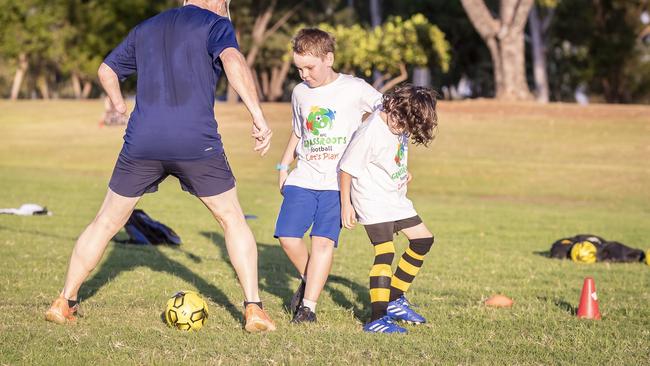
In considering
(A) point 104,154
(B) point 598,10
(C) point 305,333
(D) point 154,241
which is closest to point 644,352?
(C) point 305,333

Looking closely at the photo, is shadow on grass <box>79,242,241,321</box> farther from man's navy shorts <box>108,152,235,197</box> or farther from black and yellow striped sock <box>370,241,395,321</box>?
Answer: man's navy shorts <box>108,152,235,197</box>

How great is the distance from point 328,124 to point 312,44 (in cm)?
60

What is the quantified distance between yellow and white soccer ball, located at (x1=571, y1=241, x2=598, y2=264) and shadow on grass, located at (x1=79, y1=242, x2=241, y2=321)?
4.58 m

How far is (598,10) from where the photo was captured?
2403 inches

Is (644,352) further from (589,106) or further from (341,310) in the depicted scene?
(589,106)

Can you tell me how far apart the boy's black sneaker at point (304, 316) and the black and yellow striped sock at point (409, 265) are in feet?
1.93

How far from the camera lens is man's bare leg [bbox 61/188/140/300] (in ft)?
22.0

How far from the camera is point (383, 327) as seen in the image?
6668 millimetres

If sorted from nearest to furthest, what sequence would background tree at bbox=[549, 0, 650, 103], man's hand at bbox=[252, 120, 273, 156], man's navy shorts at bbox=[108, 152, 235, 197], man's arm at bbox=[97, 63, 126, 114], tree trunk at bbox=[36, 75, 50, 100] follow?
man's hand at bbox=[252, 120, 273, 156], man's navy shorts at bbox=[108, 152, 235, 197], man's arm at bbox=[97, 63, 126, 114], background tree at bbox=[549, 0, 650, 103], tree trunk at bbox=[36, 75, 50, 100]

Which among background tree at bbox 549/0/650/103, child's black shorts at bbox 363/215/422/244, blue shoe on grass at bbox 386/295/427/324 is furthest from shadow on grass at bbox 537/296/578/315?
background tree at bbox 549/0/650/103

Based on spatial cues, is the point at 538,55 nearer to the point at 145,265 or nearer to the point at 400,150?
the point at 145,265

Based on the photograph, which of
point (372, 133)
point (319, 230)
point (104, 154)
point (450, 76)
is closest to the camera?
point (372, 133)

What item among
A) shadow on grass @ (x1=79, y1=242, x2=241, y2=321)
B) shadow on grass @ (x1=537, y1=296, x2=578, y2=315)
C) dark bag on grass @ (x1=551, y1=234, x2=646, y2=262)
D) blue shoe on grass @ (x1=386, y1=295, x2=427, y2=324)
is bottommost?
dark bag on grass @ (x1=551, y1=234, x2=646, y2=262)

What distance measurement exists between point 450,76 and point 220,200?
67.1 meters
